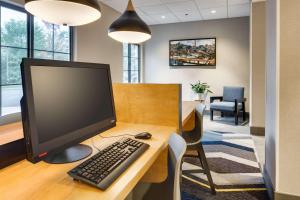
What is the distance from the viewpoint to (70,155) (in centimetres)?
104

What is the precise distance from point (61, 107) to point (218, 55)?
5809mm

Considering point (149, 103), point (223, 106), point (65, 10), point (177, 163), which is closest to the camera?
point (177, 163)

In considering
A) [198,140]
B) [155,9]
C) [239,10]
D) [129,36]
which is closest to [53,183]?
[198,140]

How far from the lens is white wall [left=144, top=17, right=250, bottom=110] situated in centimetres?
595

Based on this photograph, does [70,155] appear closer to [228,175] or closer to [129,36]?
[129,36]

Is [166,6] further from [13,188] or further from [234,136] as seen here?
[13,188]

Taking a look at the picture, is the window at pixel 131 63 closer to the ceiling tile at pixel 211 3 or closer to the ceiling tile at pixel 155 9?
the ceiling tile at pixel 155 9

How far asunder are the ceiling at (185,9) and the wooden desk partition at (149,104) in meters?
3.54

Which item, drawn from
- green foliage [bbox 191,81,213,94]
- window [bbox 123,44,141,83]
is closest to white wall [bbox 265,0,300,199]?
green foliage [bbox 191,81,213,94]

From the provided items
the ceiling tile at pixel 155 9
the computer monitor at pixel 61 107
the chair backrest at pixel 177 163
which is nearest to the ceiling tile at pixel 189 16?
the ceiling tile at pixel 155 9

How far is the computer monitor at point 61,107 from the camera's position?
83 centimetres

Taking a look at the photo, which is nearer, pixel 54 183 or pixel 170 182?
pixel 54 183

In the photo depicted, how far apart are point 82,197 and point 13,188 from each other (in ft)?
0.82

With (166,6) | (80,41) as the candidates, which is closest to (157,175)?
(80,41)
